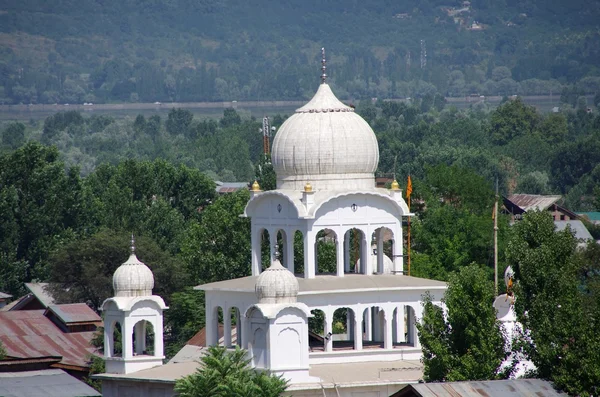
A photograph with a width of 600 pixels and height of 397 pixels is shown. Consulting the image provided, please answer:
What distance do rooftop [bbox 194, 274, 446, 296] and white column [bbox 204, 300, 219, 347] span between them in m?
0.53

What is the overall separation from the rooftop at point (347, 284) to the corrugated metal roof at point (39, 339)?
14.8 metres

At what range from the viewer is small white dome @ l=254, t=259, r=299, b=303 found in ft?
159

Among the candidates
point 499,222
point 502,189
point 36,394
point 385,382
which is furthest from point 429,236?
point 502,189

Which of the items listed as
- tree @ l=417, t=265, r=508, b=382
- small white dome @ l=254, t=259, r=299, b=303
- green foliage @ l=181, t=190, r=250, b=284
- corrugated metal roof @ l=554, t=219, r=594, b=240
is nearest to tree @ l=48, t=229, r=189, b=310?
green foliage @ l=181, t=190, r=250, b=284

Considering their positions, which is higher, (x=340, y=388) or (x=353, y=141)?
(x=353, y=141)

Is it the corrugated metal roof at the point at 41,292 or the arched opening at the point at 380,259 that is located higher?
the arched opening at the point at 380,259

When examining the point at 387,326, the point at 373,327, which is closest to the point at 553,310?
the point at 387,326

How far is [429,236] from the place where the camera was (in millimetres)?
77312

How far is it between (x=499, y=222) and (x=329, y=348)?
2987 centimetres

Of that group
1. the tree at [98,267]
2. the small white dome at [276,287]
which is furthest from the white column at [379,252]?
the tree at [98,267]

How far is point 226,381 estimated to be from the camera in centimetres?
4631

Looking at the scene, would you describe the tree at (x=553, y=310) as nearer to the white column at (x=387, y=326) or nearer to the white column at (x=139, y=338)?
the white column at (x=387, y=326)

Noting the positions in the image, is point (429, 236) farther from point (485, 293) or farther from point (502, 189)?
point (502, 189)

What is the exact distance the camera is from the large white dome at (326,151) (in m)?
52.6
